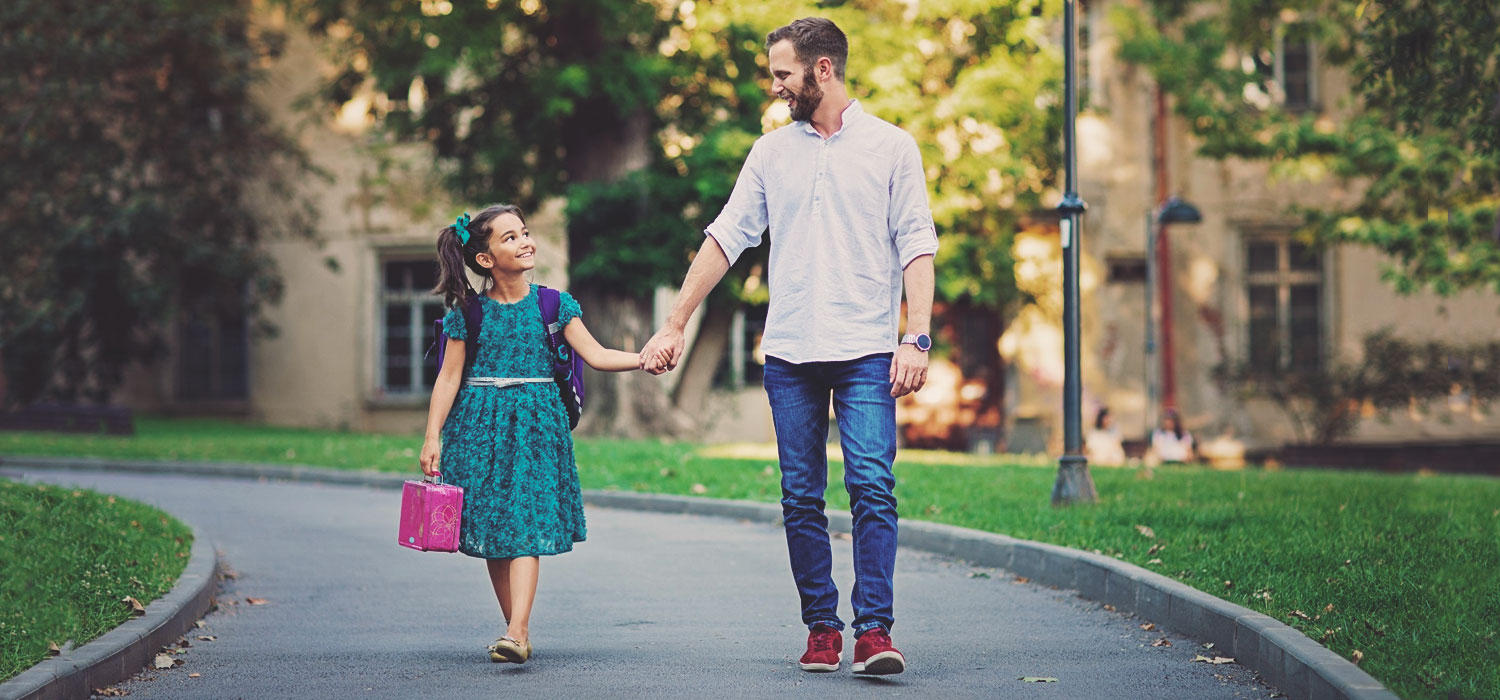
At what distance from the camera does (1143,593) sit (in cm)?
726

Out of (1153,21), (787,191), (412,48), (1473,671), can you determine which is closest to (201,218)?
(412,48)

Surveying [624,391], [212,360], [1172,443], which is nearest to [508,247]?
[624,391]

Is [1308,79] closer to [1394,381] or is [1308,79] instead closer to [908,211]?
[1394,381]

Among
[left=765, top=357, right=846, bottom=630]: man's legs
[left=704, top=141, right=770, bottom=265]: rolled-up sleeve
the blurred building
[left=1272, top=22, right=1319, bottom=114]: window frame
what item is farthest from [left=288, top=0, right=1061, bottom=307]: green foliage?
[left=765, top=357, right=846, bottom=630]: man's legs

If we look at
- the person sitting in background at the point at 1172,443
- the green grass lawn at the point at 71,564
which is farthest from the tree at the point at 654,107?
the green grass lawn at the point at 71,564

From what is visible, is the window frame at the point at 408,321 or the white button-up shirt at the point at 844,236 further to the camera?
the window frame at the point at 408,321

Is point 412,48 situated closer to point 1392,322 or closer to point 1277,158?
point 1277,158

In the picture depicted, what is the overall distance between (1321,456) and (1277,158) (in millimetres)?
3646

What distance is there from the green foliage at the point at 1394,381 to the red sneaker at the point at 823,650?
1785 cm

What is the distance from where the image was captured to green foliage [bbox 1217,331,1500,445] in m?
22.4

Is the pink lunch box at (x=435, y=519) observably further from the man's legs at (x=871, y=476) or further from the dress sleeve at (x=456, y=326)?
the man's legs at (x=871, y=476)

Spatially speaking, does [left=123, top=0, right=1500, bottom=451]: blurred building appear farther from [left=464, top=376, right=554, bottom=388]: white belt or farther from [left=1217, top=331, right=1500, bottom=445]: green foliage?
[left=464, top=376, right=554, bottom=388]: white belt

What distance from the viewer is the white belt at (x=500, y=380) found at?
6.12 metres

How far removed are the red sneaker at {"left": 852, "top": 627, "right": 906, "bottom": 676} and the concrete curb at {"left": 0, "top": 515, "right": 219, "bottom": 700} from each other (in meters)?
2.44
